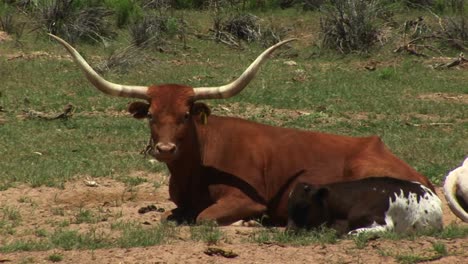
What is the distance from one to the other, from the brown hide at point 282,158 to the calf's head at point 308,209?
31.5 inches

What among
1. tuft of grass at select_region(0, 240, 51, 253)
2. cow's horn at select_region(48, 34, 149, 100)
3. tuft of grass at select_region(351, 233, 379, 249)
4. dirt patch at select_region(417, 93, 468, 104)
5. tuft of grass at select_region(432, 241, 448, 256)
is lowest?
dirt patch at select_region(417, 93, 468, 104)

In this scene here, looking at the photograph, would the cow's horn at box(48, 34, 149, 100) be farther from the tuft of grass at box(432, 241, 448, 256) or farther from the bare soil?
the tuft of grass at box(432, 241, 448, 256)

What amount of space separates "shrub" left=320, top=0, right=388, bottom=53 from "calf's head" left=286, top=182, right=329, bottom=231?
13.2 meters

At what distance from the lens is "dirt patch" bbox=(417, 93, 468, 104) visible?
16411 mm

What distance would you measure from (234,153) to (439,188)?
261cm

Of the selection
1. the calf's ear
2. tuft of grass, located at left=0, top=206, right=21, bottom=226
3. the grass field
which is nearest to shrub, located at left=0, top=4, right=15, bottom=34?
the grass field

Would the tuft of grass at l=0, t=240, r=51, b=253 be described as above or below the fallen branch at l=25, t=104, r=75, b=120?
above

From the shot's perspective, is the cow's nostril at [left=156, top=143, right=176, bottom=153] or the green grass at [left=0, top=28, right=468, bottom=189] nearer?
the cow's nostril at [left=156, top=143, right=176, bottom=153]

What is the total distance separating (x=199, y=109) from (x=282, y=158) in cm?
83

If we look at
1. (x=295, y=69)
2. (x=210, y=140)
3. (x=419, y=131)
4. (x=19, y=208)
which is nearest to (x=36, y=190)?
(x=19, y=208)

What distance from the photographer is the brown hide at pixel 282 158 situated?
353 inches

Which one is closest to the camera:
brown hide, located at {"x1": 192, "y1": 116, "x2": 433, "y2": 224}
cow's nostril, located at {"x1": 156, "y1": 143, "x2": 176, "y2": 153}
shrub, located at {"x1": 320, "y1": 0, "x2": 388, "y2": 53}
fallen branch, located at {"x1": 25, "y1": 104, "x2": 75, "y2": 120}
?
cow's nostril, located at {"x1": 156, "y1": 143, "x2": 176, "y2": 153}

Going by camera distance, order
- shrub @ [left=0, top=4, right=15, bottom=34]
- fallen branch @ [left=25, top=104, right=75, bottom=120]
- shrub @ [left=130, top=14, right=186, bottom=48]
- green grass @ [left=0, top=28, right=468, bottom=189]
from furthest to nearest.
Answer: shrub @ [left=0, top=4, right=15, bottom=34], shrub @ [left=130, top=14, right=186, bottom=48], fallen branch @ [left=25, top=104, right=75, bottom=120], green grass @ [left=0, top=28, right=468, bottom=189]

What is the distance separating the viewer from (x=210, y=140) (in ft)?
30.0
